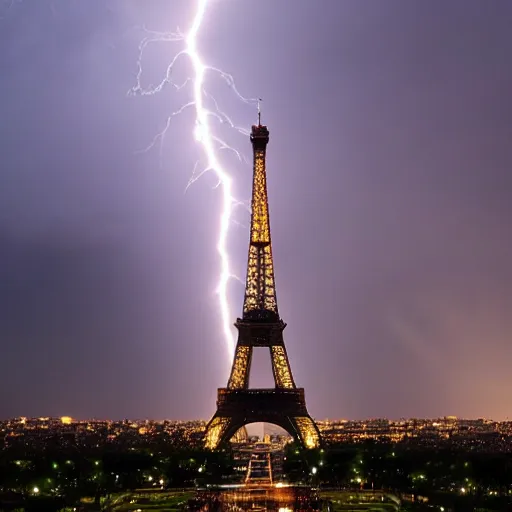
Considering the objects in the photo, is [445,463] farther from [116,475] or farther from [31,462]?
[31,462]

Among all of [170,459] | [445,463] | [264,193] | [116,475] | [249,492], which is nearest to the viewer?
[249,492]

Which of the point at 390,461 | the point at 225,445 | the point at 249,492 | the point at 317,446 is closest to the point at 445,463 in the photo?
the point at 390,461

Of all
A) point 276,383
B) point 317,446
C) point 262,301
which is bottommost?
point 317,446

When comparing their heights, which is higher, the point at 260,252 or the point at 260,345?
the point at 260,252

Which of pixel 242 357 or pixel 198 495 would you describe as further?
pixel 242 357

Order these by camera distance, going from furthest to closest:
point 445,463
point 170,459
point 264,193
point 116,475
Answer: point 264,193 → point 170,459 → point 116,475 → point 445,463
